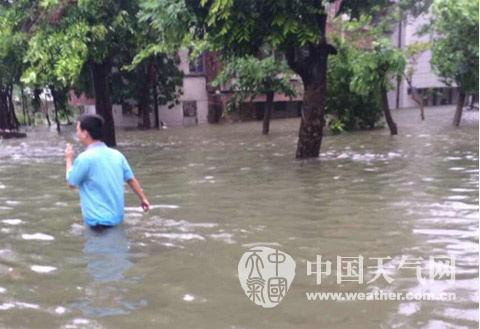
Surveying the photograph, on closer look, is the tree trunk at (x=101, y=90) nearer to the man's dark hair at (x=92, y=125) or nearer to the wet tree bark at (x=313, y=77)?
the wet tree bark at (x=313, y=77)

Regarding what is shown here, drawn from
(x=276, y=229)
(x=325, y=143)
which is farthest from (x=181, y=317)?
(x=325, y=143)

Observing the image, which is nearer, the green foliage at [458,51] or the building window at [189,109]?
the green foliage at [458,51]

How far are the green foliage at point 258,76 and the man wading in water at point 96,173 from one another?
13.9 metres

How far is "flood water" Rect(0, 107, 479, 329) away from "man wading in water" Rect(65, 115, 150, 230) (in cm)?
28

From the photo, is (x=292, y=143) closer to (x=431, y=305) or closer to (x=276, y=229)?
(x=276, y=229)

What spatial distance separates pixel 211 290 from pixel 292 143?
1332cm

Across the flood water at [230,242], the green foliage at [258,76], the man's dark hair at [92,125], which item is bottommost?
the flood water at [230,242]

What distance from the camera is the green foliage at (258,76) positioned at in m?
19.5

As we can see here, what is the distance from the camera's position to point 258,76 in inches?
769

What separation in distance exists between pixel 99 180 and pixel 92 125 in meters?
0.55

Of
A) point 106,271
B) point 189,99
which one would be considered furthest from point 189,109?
point 106,271

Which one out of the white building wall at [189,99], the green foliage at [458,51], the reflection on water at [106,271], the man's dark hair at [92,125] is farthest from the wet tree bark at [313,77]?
the white building wall at [189,99]

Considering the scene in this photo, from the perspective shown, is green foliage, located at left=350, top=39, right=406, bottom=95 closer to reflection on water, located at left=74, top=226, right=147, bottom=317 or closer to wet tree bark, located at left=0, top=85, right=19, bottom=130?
reflection on water, located at left=74, top=226, right=147, bottom=317

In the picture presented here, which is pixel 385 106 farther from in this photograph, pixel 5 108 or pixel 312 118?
pixel 5 108
